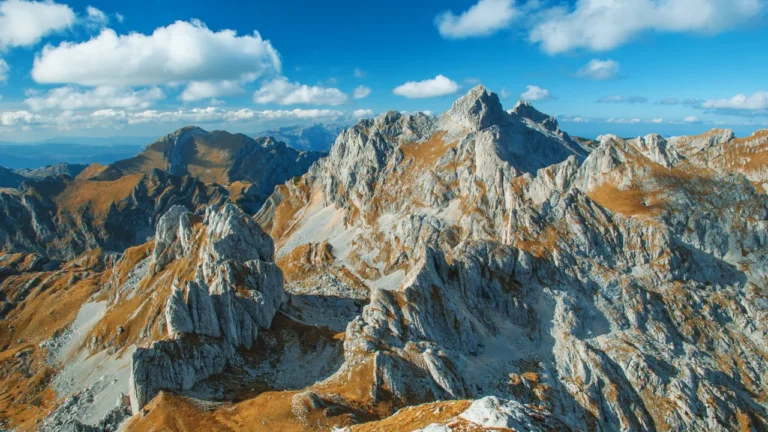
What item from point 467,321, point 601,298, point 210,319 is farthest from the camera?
point 601,298

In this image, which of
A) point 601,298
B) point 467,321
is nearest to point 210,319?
point 467,321

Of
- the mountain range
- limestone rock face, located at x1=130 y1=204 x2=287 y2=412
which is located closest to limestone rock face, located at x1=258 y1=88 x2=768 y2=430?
the mountain range

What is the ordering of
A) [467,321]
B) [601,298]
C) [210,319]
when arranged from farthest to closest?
[601,298], [467,321], [210,319]

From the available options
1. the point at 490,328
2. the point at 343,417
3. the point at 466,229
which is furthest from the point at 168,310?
the point at 466,229

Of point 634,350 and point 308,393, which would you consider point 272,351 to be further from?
point 634,350

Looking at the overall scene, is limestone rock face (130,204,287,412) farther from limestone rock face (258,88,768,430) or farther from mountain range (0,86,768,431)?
limestone rock face (258,88,768,430)

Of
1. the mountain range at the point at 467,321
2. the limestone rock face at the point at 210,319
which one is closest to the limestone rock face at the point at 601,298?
A: the mountain range at the point at 467,321

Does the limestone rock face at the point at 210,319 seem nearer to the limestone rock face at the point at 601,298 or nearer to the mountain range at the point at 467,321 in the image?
the mountain range at the point at 467,321

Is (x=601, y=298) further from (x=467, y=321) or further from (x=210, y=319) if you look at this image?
(x=210, y=319)
